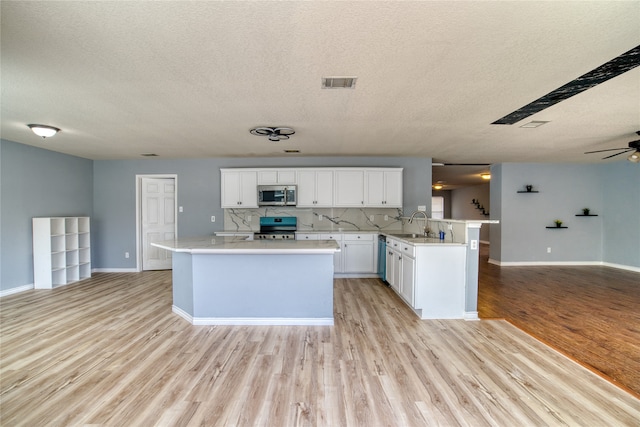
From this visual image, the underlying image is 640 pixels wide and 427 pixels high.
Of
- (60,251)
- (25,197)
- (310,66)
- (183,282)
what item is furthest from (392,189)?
(25,197)

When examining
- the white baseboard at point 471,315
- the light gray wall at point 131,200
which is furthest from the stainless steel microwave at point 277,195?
the white baseboard at point 471,315

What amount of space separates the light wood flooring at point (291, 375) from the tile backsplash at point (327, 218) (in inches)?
99.9

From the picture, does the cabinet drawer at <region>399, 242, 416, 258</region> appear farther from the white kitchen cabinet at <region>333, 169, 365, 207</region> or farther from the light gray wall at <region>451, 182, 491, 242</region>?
the light gray wall at <region>451, 182, 491, 242</region>

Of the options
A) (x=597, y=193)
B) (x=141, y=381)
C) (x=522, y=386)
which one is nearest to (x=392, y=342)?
(x=522, y=386)

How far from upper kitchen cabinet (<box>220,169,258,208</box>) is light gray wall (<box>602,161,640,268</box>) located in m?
7.85

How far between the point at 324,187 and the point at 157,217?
3.67 m

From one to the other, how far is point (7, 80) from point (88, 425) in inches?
108

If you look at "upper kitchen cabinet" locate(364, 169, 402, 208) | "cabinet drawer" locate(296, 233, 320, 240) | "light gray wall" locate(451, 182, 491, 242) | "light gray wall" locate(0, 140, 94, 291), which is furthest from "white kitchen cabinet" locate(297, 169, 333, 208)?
"light gray wall" locate(451, 182, 491, 242)

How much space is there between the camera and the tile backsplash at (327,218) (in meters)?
5.67

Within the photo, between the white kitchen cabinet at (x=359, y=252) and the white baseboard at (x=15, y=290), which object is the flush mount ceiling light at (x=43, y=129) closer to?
the white baseboard at (x=15, y=290)

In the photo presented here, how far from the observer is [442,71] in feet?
7.02

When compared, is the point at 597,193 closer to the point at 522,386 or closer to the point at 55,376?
the point at 522,386

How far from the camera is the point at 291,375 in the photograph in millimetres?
2141

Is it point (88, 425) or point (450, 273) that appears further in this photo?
point (450, 273)
